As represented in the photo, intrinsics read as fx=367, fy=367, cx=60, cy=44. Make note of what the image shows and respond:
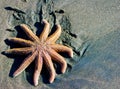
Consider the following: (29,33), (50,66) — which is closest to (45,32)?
(29,33)

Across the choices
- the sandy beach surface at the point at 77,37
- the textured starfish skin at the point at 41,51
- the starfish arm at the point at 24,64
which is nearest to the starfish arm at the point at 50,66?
the textured starfish skin at the point at 41,51

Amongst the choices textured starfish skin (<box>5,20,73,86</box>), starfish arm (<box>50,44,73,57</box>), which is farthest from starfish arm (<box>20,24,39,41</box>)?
starfish arm (<box>50,44,73,57</box>)

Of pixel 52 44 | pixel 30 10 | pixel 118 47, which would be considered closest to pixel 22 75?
pixel 52 44

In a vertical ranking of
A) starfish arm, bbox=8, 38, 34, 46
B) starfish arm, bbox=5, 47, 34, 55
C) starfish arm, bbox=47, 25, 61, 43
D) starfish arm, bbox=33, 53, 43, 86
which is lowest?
starfish arm, bbox=33, 53, 43, 86

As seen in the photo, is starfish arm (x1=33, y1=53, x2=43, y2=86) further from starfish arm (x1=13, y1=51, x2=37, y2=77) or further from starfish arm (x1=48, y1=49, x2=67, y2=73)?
starfish arm (x1=48, y1=49, x2=67, y2=73)

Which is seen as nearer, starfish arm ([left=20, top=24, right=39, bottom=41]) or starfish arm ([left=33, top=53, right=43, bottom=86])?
starfish arm ([left=33, top=53, right=43, bottom=86])

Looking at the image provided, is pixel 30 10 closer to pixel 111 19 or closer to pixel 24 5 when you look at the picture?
pixel 24 5
